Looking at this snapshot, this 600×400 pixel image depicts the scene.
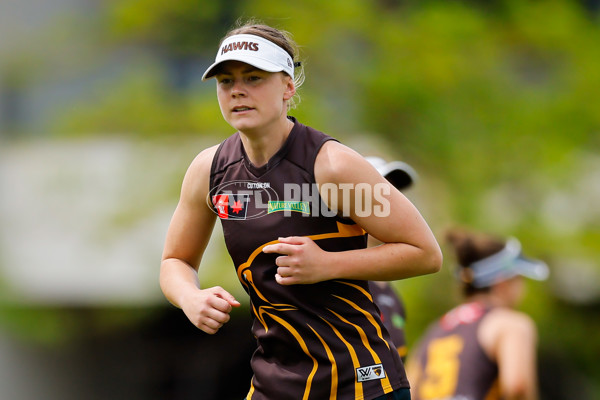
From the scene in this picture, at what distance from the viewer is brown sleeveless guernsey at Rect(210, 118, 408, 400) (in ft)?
10.8

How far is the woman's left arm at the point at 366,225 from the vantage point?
3.20 meters

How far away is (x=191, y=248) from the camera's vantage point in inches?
145

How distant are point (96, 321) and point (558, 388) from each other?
6.69 metres

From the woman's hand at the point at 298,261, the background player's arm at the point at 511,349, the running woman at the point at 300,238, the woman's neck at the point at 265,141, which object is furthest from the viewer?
the background player's arm at the point at 511,349

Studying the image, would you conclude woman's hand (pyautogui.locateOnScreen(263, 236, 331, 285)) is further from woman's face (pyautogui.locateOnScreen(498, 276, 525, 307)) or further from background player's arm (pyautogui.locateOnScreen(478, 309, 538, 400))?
woman's face (pyautogui.locateOnScreen(498, 276, 525, 307))

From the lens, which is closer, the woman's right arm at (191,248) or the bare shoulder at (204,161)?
the woman's right arm at (191,248)

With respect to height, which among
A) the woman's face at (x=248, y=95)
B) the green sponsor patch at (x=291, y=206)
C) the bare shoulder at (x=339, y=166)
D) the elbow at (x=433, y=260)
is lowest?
the elbow at (x=433, y=260)

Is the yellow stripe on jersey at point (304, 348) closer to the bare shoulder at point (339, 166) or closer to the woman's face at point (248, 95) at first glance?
the bare shoulder at point (339, 166)

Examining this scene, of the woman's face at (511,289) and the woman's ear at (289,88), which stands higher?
the woman's ear at (289,88)

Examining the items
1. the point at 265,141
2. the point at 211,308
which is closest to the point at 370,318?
the point at 211,308

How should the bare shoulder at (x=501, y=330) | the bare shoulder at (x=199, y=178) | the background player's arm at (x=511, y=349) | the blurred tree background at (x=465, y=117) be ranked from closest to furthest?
the bare shoulder at (x=199, y=178)
the background player's arm at (x=511, y=349)
the bare shoulder at (x=501, y=330)
the blurred tree background at (x=465, y=117)

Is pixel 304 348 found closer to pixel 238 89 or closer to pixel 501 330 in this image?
pixel 238 89

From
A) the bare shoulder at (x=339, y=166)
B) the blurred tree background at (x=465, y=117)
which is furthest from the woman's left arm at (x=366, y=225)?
the blurred tree background at (x=465, y=117)

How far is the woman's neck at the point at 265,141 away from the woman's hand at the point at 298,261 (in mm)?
382
